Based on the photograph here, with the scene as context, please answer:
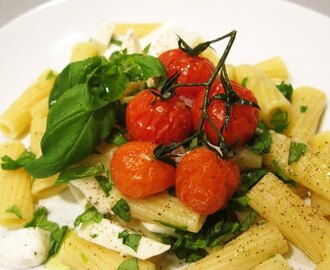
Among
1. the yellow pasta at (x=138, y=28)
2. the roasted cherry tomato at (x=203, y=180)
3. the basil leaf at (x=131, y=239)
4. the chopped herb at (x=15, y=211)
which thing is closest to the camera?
the roasted cherry tomato at (x=203, y=180)

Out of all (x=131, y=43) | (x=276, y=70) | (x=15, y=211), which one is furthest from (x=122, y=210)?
(x=276, y=70)

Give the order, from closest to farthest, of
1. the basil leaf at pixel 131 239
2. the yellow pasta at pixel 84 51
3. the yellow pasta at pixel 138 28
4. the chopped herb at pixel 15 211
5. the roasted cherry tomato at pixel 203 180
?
the roasted cherry tomato at pixel 203 180, the basil leaf at pixel 131 239, the chopped herb at pixel 15 211, the yellow pasta at pixel 84 51, the yellow pasta at pixel 138 28

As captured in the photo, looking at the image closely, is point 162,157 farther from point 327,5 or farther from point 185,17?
point 327,5

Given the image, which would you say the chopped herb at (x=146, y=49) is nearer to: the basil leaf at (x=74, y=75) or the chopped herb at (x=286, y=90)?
the basil leaf at (x=74, y=75)

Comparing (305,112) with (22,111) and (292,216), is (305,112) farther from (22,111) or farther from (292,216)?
(22,111)

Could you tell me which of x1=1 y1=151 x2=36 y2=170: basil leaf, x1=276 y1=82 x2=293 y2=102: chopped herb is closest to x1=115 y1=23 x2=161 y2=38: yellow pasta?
x1=276 y1=82 x2=293 y2=102: chopped herb

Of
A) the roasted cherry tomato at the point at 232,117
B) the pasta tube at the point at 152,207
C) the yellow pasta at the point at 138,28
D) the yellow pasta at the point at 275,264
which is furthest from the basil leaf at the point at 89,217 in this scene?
the yellow pasta at the point at 138,28
